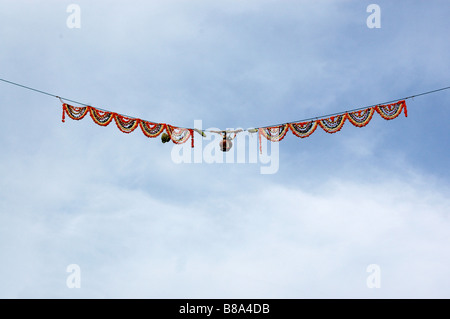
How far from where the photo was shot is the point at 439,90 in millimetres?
14547

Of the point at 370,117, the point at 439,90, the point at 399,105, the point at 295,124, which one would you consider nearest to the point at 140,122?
the point at 295,124

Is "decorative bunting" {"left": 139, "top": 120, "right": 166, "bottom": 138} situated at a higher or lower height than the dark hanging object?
higher

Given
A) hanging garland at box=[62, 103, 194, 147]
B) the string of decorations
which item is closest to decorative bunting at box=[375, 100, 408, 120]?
the string of decorations

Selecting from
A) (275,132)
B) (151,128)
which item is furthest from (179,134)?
(275,132)

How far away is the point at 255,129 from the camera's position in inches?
665

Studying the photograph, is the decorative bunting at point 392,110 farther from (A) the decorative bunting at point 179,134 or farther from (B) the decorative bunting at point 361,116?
(A) the decorative bunting at point 179,134

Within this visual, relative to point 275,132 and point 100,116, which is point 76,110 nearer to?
Answer: point 100,116

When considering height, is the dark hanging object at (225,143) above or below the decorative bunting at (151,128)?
below

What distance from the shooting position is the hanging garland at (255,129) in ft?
52.5

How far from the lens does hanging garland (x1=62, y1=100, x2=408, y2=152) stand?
16000 mm

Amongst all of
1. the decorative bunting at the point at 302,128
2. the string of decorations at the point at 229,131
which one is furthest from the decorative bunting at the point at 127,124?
the decorative bunting at the point at 302,128

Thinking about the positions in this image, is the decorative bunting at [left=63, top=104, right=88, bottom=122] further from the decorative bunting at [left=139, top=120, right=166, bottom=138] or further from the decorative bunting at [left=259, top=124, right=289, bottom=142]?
the decorative bunting at [left=259, top=124, right=289, bottom=142]

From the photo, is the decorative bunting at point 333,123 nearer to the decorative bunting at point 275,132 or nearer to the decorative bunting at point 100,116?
the decorative bunting at point 275,132
